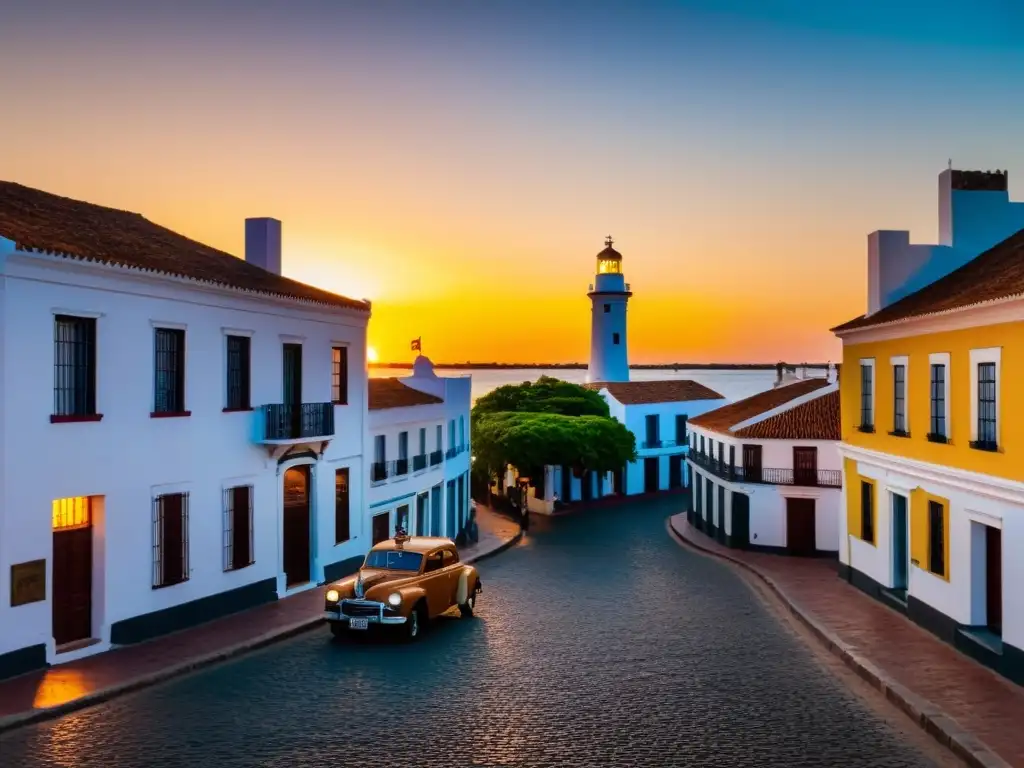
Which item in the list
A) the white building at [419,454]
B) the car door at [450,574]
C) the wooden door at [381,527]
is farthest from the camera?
the white building at [419,454]

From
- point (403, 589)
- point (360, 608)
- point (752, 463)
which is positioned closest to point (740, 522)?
point (752, 463)

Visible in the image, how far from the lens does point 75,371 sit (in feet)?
57.1

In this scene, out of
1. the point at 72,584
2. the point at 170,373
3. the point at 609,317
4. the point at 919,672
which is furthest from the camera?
the point at 609,317

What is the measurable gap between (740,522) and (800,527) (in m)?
2.28

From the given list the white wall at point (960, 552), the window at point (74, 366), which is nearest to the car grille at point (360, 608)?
the window at point (74, 366)

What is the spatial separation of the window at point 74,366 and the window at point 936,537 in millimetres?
15935

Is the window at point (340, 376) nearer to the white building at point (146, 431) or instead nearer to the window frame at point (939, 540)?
the white building at point (146, 431)

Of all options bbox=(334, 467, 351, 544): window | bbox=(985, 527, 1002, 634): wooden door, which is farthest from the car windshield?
A: bbox=(985, 527, 1002, 634): wooden door

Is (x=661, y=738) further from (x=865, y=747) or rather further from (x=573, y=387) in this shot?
(x=573, y=387)

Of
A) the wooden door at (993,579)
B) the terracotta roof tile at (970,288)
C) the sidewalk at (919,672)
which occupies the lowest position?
the sidewalk at (919,672)

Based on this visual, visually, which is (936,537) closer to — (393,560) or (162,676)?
(393,560)

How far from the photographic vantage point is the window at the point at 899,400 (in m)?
22.1

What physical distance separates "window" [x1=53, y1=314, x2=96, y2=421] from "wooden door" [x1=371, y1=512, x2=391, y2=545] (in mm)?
12927

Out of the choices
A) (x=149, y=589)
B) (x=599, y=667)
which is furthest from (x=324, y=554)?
(x=599, y=667)
